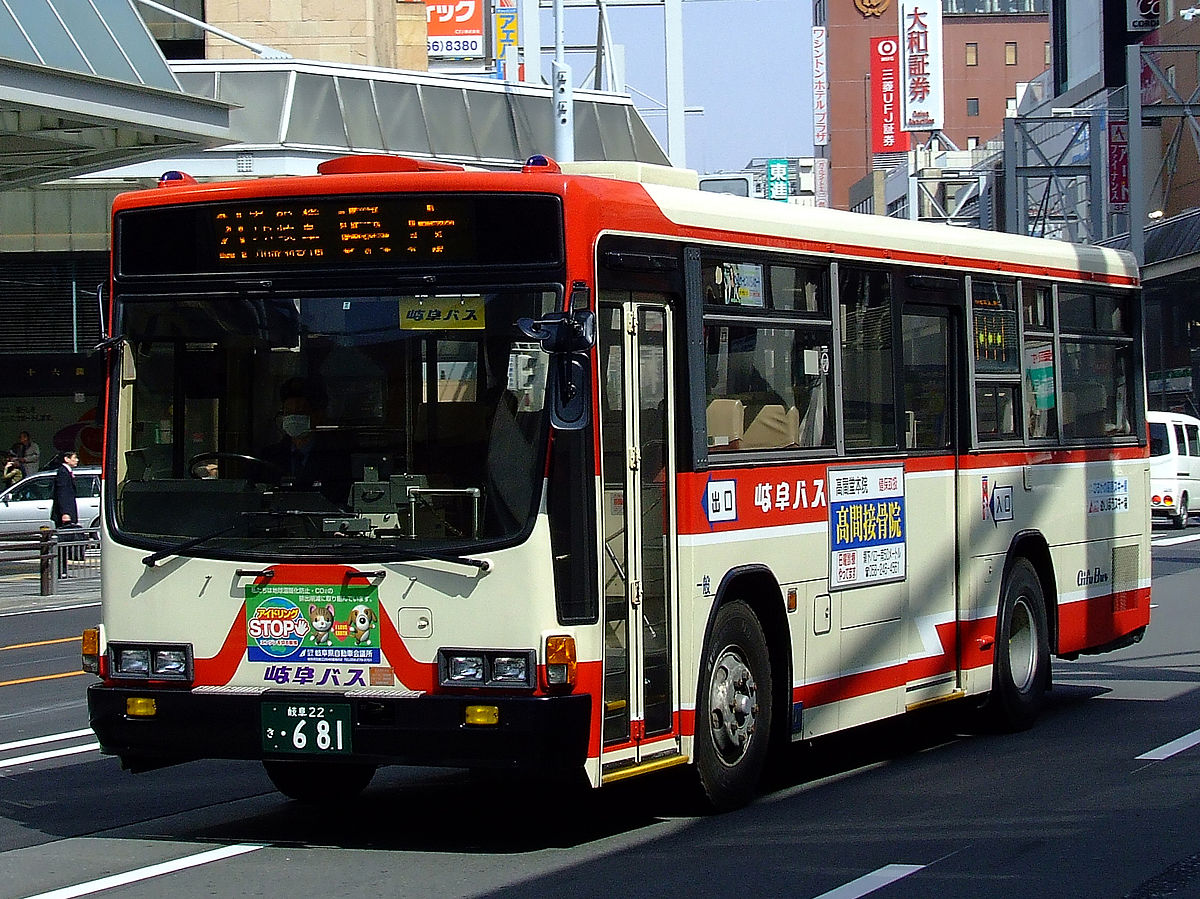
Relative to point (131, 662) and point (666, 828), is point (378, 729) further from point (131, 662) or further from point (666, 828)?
point (666, 828)

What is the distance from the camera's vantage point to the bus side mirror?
7484 mm

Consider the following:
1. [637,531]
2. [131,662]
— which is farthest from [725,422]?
[131,662]

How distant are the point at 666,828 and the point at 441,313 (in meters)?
2.60

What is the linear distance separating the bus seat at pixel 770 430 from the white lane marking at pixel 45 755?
4317 mm

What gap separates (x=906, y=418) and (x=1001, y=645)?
1.94 meters

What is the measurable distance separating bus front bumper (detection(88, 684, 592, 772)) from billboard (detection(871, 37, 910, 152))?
93.8 m

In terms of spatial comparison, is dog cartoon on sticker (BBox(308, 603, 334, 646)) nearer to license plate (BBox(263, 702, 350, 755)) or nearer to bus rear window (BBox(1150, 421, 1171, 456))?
license plate (BBox(263, 702, 350, 755))

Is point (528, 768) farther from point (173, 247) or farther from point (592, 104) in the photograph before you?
point (592, 104)

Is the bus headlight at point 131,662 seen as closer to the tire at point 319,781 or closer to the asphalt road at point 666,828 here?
the asphalt road at point 666,828

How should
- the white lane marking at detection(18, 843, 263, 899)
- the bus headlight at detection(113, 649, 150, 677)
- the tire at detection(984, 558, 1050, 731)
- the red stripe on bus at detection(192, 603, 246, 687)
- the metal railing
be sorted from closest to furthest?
the white lane marking at detection(18, 843, 263, 899) < the red stripe on bus at detection(192, 603, 246, 687) < the bus headlight at detection(113, 649, 150, 677) < the tire at detection(984, 558, 1050, 731) < the metal railing

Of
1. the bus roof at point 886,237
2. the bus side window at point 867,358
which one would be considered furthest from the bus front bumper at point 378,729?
the bus side window at point 867,358

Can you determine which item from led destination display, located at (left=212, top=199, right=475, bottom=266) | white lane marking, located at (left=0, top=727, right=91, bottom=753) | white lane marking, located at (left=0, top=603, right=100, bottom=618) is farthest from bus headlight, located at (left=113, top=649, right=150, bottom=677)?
white lane marking, located at (left=0, top=603, right=100, bottom=618)

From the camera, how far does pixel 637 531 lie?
8.11 metres

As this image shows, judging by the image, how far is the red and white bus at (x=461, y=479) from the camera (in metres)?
7.61
